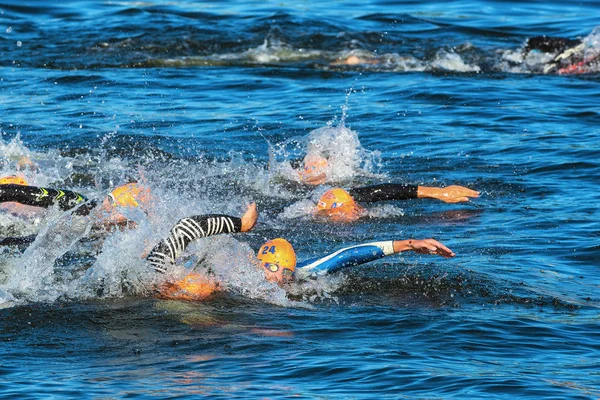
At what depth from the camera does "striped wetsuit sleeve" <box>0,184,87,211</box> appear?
36.5 ft

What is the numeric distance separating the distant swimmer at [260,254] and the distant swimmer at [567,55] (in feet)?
40.6

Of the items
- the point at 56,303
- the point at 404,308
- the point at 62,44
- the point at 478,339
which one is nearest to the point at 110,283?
the point at 56,303

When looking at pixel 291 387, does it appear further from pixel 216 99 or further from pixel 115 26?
pixel 115 26

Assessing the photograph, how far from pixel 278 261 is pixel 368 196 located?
2823 millimetres

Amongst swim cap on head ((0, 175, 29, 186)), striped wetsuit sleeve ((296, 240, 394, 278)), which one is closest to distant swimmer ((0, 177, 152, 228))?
swim cap on head ((0, 175, 29, 186))

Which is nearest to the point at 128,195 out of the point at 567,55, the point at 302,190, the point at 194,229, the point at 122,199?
the point at 122,199

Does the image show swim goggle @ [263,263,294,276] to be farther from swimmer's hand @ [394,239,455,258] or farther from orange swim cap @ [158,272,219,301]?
swimmer's hand @ [394,239,455,258]

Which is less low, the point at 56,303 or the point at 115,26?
the point at 115,26

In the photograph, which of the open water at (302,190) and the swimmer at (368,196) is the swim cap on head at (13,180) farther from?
the swimmer at (368,196)

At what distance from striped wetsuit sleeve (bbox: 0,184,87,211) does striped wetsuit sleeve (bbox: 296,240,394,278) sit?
299cm

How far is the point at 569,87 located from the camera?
19656 mm

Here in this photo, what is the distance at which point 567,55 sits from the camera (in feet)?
69.4

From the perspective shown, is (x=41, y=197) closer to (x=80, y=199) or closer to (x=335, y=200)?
(x=80, y=199)

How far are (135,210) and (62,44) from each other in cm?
1331
